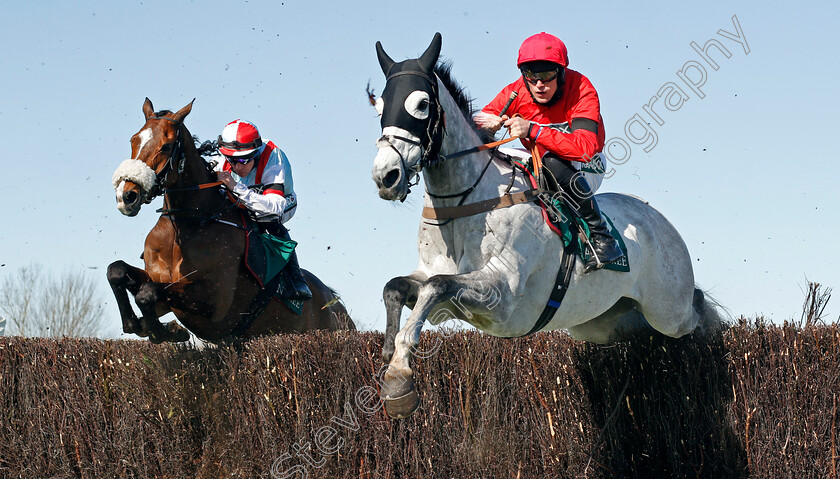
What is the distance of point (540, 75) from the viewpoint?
18.1 ft

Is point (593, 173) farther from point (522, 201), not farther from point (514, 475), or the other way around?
point (514, 475)

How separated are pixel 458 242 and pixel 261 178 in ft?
Result: 10.6

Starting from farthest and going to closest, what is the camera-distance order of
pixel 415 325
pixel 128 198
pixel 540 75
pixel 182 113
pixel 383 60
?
pixel 182 113
pixel 128 198
pixel 540 75
pixel 383 60
pixel 415 325

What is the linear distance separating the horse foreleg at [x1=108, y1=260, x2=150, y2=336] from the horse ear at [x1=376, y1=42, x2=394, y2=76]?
9.68 ft

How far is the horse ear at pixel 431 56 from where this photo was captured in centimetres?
501

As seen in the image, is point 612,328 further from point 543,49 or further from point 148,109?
point 148,109

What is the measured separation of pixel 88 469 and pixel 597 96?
5.00m

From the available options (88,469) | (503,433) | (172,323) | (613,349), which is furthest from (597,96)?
(88,469)

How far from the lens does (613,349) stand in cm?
690

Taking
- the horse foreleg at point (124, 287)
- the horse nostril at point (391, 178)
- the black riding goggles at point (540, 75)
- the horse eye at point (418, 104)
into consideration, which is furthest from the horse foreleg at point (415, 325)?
the horse foreleg at point (124, 287)

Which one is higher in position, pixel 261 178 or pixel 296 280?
pixel 261 178

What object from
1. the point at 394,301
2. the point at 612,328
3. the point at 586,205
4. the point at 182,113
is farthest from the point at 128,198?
the point at 612,328

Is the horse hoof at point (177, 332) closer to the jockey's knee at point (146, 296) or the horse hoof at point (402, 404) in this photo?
the jockey's knee at point (146, 296)

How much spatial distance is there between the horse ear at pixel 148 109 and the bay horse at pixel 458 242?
288 cm
